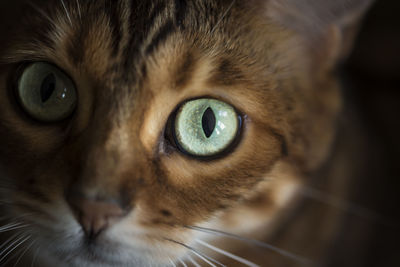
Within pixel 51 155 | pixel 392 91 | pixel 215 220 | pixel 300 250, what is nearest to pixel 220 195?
pixel 215 220

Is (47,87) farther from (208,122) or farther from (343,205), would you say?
(343,205)

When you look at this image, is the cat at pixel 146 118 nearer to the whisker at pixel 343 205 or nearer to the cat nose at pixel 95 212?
the cat nose at pixel 95 212

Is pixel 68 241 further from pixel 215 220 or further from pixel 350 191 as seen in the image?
pixel 350 191

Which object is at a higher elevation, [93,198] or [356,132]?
[356,132]

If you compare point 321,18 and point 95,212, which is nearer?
point 95,212

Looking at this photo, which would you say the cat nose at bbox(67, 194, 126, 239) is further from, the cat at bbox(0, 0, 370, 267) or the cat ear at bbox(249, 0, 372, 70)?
the cat ear at bbox(249, 0, 372, 70)

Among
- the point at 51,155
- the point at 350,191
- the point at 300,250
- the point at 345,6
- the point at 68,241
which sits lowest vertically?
the point at 68,241

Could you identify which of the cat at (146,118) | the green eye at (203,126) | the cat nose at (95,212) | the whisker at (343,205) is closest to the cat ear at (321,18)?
the cat at (146,118)

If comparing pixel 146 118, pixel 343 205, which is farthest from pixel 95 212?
pixel 343 205
